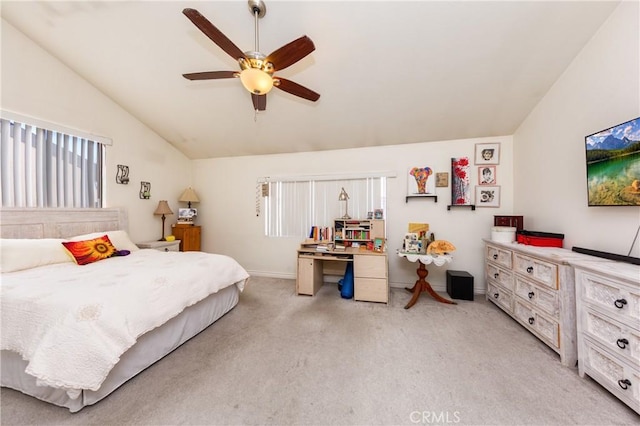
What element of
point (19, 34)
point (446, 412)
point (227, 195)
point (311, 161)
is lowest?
point (446, 412)

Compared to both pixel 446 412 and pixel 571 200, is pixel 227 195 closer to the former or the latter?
pixel 446 412

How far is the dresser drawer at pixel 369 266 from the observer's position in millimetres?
2857

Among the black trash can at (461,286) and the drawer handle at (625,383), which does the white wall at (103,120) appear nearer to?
the black trash can at (461,286)

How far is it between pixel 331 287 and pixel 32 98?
14.0 feet

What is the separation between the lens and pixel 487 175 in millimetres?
3186

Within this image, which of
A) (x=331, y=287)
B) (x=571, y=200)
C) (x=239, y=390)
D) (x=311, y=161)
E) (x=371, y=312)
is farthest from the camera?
(x=311, y=161)

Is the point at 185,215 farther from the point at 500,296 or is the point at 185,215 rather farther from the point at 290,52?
the point at 500,296

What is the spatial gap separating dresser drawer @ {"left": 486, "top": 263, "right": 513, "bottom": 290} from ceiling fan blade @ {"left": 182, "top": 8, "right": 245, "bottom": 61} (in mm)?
3243

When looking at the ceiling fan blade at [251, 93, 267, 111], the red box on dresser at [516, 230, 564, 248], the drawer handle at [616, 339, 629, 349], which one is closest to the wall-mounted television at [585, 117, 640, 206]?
the red box on dresser at [516, 230, 564, 248]

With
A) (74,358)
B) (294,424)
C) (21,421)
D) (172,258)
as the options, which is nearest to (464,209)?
(294,424)

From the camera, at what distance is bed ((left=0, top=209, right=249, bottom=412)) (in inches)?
49.3

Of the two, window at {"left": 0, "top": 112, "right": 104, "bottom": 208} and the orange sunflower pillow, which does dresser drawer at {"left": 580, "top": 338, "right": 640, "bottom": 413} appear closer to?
the orange sunflower pillow

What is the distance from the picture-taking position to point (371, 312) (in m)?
2.63

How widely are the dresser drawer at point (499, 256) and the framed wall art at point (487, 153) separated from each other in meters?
1.23
